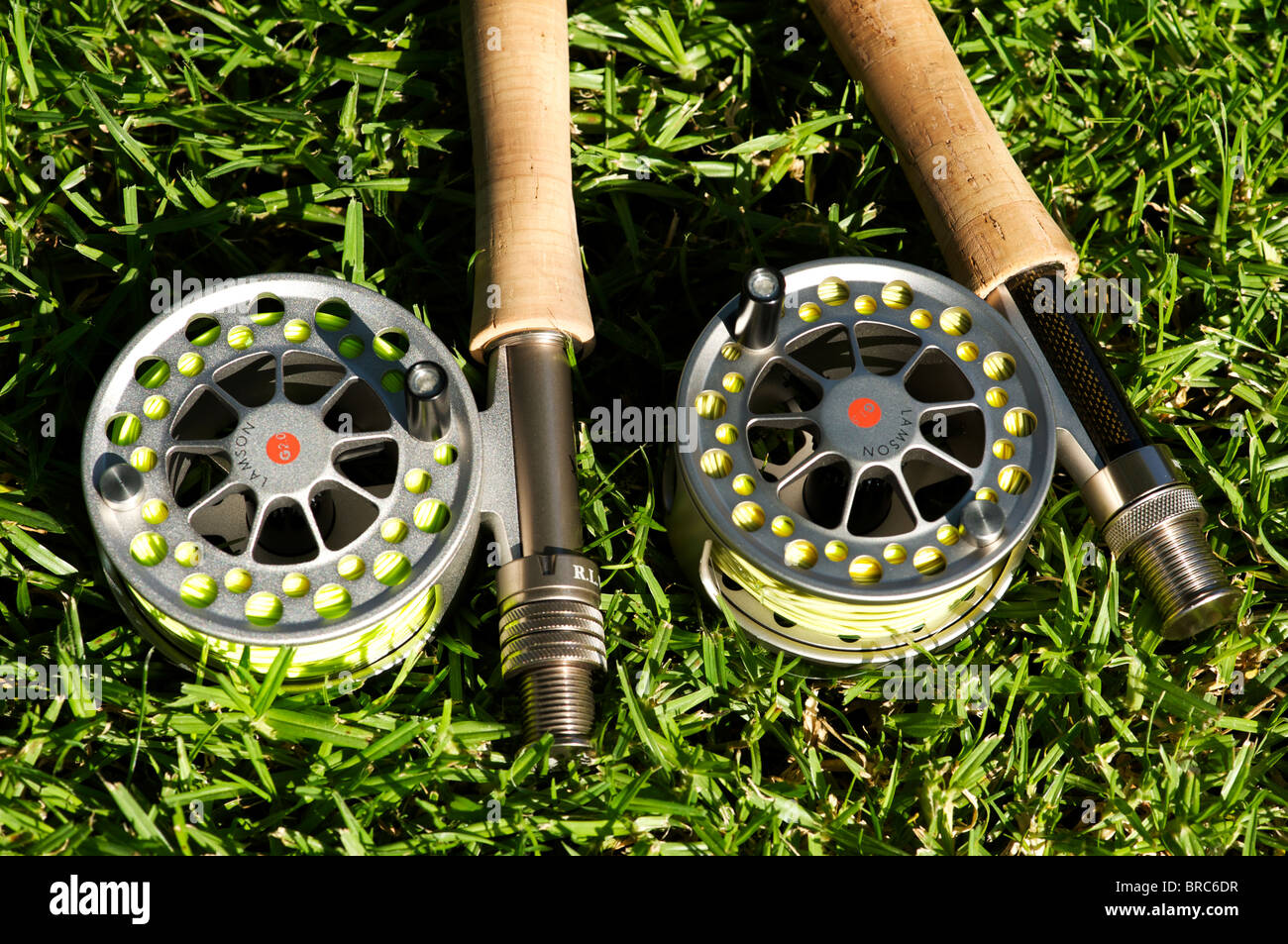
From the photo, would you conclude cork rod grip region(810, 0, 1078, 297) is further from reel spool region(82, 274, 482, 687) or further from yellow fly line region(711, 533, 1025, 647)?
reel spool region(82, 274, 482, 687)

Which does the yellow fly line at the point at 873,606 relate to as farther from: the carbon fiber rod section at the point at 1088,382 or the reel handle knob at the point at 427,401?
the reel handle knob at the point at 427,401

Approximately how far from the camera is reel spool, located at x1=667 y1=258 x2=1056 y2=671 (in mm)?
2246

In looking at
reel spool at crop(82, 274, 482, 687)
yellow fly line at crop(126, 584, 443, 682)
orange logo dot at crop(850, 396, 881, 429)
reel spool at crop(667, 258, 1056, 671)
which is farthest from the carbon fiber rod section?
yellow fly line at crop(126, 584, 443, 682)

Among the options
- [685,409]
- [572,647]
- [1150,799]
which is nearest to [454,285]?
[685,409]

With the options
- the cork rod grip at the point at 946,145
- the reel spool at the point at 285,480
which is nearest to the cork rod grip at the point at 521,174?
the reel spool at the point at 285,480

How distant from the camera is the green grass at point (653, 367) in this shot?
229 cm

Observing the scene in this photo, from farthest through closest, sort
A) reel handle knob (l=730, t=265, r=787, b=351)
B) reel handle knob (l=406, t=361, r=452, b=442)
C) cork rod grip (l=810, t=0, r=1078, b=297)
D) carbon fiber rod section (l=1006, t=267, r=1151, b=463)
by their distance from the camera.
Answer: cork rod grip (l=810, t=0, r=1078, b=297)
carbon fiber rod section (l=1006, t=267, r=1151, b=463)
reel handle knob (l=730, t=265, r=787, b=351)
reel handle knob (l=406, t=361, r=452, b=442)

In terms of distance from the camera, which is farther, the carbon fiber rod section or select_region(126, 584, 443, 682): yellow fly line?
the carbon fiber rod section

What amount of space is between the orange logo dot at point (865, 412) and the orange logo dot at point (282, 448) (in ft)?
3.38

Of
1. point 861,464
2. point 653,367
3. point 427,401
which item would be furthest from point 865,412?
point 427,401

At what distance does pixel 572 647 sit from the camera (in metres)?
2.23

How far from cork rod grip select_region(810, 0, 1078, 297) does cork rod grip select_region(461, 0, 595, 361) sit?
2.28 feet

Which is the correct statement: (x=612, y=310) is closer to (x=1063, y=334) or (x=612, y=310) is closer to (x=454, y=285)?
(x=454, y=285)

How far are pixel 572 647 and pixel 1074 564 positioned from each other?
1.07 meters
